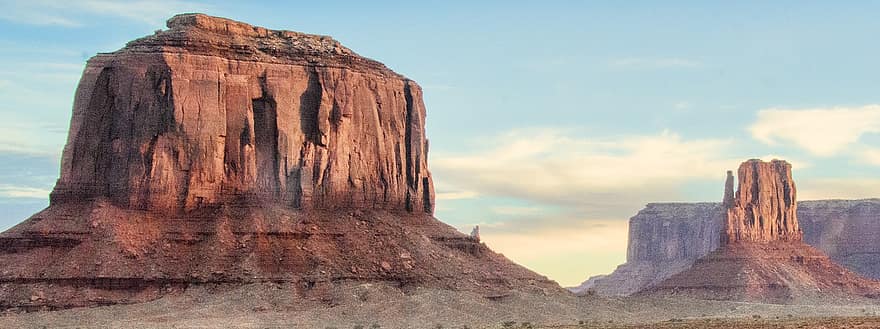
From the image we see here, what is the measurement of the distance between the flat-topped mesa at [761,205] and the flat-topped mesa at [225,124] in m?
56.7

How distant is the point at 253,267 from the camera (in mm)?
101312


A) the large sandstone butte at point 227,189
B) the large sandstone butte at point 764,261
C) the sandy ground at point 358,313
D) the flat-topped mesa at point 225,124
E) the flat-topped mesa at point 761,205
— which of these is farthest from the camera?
the flat-topped mesa at point 761,205

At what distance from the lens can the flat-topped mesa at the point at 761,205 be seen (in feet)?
538

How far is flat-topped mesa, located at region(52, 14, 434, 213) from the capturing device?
10544 cm

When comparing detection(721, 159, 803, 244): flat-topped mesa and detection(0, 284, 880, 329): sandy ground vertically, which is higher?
detection(721, 159, 803, 244): flat-topped mesa

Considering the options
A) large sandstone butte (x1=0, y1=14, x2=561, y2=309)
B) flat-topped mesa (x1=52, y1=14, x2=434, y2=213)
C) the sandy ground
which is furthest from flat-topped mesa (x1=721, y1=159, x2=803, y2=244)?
flat-topped mesa (x1=52, y1=14, x2=434, y2=213)

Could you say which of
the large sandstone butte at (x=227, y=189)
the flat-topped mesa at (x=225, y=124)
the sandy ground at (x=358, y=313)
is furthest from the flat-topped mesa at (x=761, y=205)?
the flat-topped mesa at (x=225, y=124)

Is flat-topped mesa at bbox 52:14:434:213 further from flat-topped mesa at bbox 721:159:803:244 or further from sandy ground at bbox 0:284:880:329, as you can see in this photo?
Result: flat-topped mesa at bbox 721:159:803:244

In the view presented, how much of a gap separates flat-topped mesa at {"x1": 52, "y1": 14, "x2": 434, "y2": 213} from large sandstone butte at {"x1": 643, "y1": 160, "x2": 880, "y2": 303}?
4690cm

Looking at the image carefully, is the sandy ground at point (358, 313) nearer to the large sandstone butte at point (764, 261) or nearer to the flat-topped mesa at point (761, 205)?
the large sandstone butte at point (764, 261)

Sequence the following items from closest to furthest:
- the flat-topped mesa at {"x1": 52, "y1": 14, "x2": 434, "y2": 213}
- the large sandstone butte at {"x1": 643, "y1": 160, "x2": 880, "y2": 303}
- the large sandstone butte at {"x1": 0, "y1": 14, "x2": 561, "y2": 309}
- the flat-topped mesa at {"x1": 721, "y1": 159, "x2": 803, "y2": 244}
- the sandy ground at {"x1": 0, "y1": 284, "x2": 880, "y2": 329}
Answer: the sandy ground at {"x1": 0, "y1": 284, "x2": 880, "y2": 329}
the large sandstone butte at {"x1": 0, "y1": 14, "x2": 561, "y2": 309}
the flat-topped mesa at {"x1": 52, "y1": 14, "x2": 434, "y2": 213}
the large sandstone butte at {"x1": 643, "y1": 160, "x2": 880, "y2": 303}
the flat-topped mesa at {"x1": 721, "y1": 159, "x2": 803, "y2": 244}

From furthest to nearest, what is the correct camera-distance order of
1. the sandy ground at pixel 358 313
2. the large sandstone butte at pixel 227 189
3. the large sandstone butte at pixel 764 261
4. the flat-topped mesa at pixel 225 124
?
1. the large sandstone butte at pixel 764 261
2. the flat-topped mesa at pixel 225 124
3. the large sandstone butte at pixel 227 189
4. the sandy ground at pixel 358 313

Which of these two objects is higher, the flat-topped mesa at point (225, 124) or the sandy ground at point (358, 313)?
the flat-topped mesa at point (225, 124)

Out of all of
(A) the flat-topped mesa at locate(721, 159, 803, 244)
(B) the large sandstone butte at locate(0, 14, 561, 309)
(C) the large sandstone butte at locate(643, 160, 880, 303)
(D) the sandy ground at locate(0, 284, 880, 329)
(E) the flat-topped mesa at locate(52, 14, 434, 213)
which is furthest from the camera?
(A) the flat-topped mesa at locate(721, 159, 803, 244)
